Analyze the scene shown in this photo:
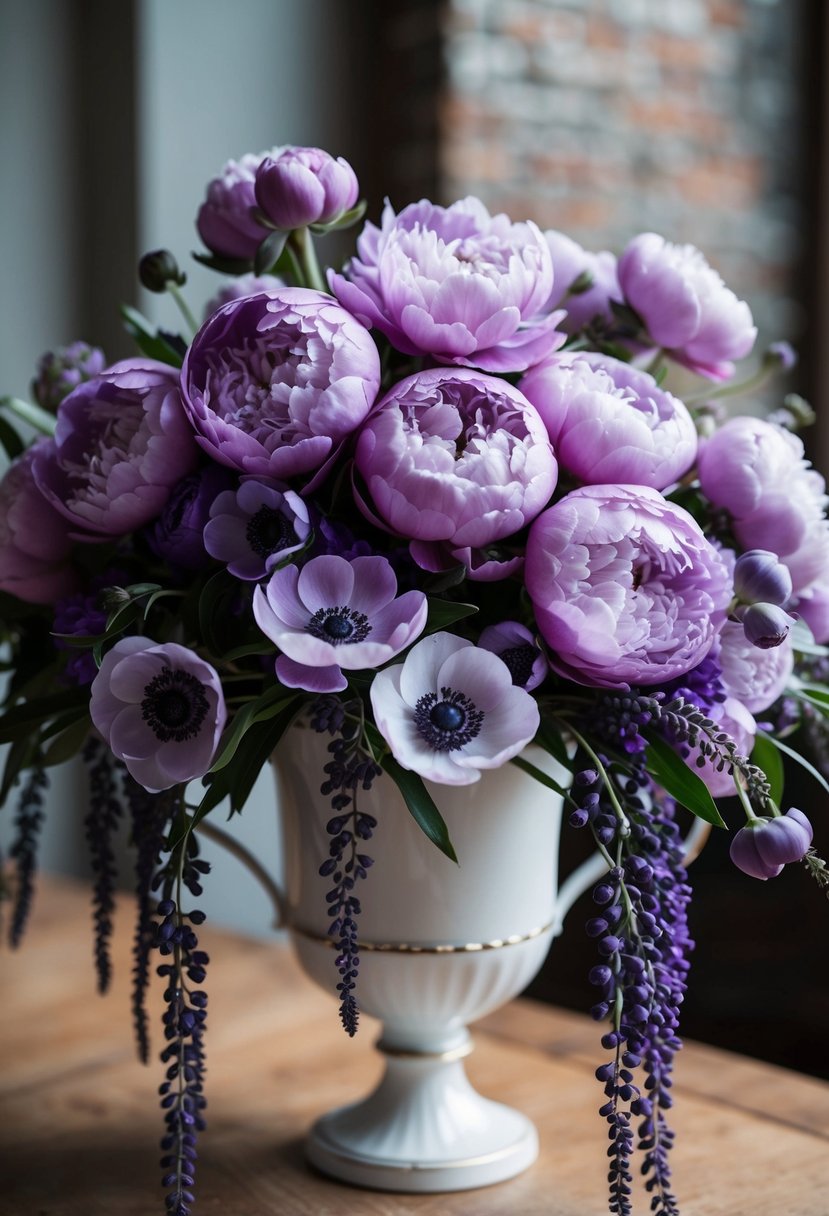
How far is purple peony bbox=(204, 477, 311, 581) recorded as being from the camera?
630 millimetres

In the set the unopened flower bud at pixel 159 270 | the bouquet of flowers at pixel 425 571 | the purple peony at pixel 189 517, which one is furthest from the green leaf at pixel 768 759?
the unopened flower bud at pixel 159 270

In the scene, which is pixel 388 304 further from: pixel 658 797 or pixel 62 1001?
pixel 62 1001

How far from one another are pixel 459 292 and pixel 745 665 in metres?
0.24

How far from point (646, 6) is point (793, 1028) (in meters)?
1.81

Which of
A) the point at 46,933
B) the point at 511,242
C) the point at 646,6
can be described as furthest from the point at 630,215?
the point at 511,242

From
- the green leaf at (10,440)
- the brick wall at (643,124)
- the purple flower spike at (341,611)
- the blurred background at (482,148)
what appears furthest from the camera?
the brick wall at (643,124)

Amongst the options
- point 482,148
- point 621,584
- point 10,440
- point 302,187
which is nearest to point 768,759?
point 621,584

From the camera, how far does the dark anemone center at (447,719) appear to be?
603 mm

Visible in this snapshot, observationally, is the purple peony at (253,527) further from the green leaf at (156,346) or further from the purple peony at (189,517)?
the green leaf at (156,346)

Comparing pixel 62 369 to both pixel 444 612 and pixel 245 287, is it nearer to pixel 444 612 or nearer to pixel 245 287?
pixel 245 287

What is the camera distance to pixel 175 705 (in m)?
0.62

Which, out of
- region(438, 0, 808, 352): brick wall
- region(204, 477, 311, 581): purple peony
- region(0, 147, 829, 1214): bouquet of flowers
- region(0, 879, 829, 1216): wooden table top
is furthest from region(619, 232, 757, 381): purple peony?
region(438, 0, 808, 352): brick wall

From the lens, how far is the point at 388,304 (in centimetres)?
66

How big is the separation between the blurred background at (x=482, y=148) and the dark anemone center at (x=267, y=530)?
1.35 metres
